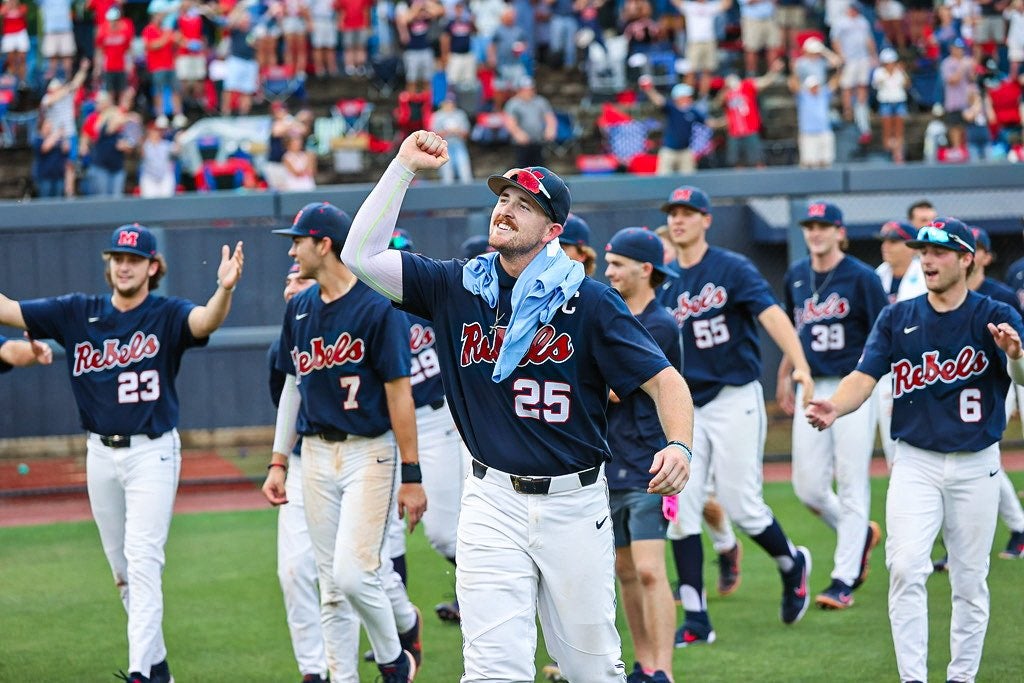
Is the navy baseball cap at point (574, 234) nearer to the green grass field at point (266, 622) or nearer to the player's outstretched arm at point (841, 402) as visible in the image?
the player's outstretched arm at point (841, 402)

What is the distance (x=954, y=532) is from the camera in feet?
20.7

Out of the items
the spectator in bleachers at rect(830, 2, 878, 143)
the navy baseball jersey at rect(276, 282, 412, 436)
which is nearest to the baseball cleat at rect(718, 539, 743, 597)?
the navy baseball jersey at rect(276, 282, 412, 436)

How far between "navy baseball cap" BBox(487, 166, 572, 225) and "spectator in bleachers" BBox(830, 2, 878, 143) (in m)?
16.5

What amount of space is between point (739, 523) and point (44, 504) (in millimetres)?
7337

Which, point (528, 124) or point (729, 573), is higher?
point (528, 124)

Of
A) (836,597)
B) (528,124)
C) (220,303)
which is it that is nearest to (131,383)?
(220,303)

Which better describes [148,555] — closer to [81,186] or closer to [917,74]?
[81,186]

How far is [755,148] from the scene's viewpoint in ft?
63.6

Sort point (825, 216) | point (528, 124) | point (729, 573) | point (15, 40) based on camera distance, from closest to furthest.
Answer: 1. point (729, 573)
2. point (825, 216)
3. point (528, 124)
4. point (15, 40)

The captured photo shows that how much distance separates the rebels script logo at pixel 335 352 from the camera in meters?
6.48

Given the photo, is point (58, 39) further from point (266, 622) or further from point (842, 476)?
point (842, 476)

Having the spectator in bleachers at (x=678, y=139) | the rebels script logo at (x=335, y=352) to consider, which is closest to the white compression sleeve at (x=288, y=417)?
the rebels script logo at (x=335, y=352)

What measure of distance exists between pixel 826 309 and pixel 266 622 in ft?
13.2

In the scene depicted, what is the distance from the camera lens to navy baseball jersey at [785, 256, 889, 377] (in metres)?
8.85
